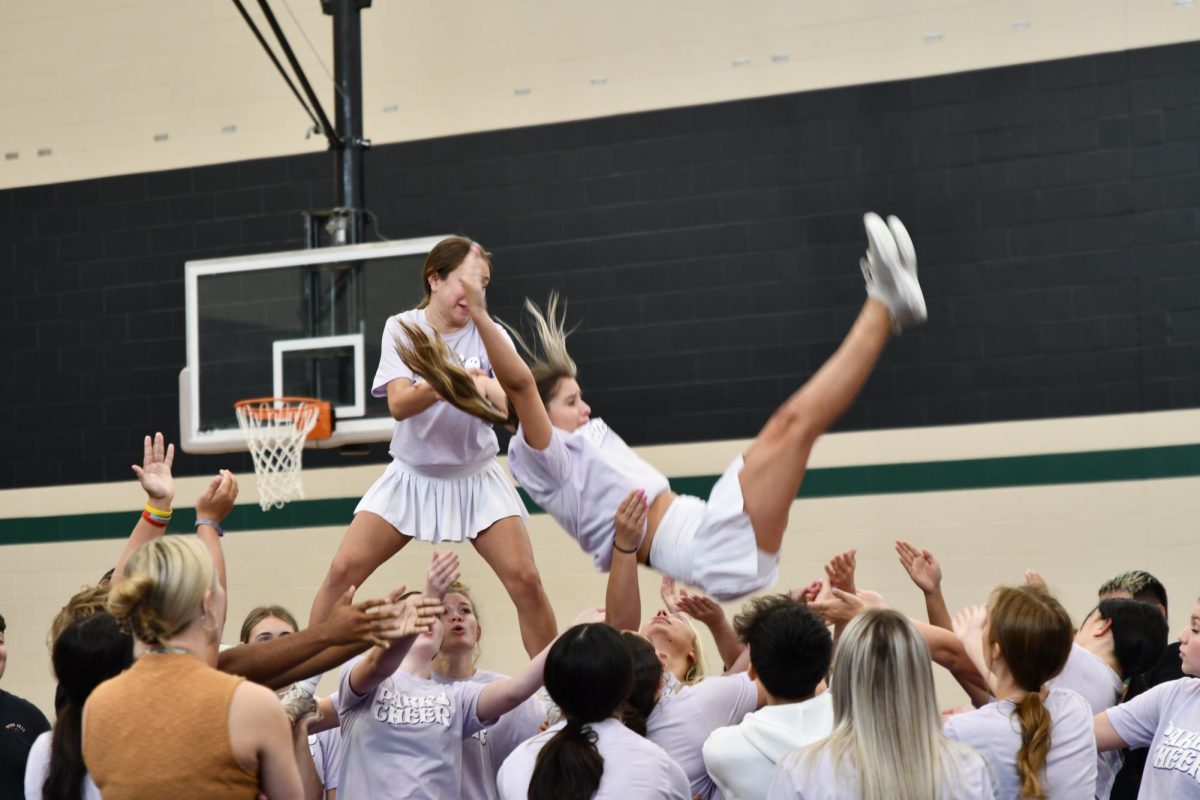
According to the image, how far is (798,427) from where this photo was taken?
176 inches

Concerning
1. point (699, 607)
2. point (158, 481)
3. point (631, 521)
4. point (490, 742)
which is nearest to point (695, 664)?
point (699, 607)

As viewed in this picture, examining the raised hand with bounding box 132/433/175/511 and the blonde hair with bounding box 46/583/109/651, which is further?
the raised hand with bounding box 132/433/175/511

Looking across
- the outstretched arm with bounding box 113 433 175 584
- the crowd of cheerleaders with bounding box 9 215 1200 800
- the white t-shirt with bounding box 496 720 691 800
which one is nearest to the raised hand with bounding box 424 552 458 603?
the crowd of cheerleaders with bounding box 9 215 1200 800

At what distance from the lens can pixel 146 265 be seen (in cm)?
991

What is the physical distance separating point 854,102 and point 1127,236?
185 centimetres

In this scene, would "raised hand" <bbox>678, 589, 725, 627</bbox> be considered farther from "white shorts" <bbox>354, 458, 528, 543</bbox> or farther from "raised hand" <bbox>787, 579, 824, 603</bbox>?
"white shorts" <bbox>354, 458, 528, 543</bbox>

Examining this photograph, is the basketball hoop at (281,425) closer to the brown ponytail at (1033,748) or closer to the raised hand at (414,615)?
the raised hand at (414,615)

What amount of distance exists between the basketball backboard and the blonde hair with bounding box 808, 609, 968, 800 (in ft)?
15.7

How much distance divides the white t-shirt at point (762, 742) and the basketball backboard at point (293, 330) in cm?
431

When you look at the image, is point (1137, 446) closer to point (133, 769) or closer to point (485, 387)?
point (485, 387)

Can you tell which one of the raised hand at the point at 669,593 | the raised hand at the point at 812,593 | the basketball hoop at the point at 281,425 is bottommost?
the raised hand at the point at 669,593

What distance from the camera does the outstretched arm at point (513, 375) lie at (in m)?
4.38

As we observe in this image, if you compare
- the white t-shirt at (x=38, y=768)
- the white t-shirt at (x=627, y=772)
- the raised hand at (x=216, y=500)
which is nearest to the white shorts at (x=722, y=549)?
the white t-shirt at (x=627, y=772)

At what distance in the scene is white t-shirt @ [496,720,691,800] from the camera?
3443 millimetres
